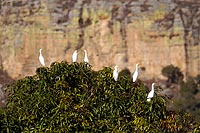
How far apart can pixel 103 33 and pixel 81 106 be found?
4801 centimetres

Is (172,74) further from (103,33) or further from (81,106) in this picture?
(81,106)

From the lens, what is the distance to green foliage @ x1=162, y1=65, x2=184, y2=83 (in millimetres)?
59688

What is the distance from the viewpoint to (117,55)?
204ft

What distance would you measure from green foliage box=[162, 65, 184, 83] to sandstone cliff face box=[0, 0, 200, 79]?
84 cm

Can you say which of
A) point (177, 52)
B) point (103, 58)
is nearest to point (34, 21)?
point (103, 58)

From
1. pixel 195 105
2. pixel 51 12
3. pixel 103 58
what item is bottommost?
pixel 195 105

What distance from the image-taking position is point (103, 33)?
205 ft

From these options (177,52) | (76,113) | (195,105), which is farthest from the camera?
(177,52)

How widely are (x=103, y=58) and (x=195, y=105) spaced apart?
11.3 metres

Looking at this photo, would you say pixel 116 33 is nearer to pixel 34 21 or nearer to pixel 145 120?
pixel 34 21

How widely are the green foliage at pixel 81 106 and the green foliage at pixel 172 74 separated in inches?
1722

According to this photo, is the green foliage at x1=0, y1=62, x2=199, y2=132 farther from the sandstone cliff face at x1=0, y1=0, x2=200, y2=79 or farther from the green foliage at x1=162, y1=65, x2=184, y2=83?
the sandstone cliff face at x1=0, y1=0, x2=200, y2=79

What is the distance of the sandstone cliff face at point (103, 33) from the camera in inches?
2418

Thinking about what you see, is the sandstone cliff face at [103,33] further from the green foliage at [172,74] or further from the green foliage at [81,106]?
the green foliage at [81,106]
